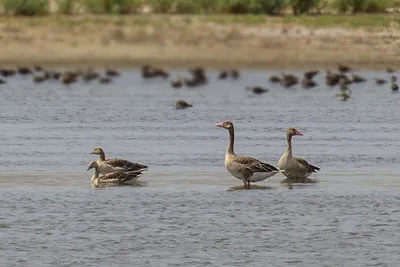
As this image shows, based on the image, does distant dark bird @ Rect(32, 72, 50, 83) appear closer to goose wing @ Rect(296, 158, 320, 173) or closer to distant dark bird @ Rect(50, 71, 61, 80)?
distant dark bird @ Rect(50, 71, 61, 80)

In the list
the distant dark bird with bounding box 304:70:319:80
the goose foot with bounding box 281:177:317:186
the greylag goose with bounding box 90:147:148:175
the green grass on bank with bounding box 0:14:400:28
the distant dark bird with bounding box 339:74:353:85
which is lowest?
the distant dark bird with bounding box 304:70:319:80

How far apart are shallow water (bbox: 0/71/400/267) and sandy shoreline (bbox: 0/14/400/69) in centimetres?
1702

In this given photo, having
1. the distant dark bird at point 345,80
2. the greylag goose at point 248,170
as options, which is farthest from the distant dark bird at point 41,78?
the greylag goose at point 248,170

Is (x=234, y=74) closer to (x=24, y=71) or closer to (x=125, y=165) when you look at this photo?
(x=24, y=71)

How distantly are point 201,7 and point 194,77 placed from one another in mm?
14629

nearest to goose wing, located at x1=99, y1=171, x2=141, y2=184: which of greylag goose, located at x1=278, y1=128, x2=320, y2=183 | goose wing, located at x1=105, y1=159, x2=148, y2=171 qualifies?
goose wing, located at x1=105, y1=159, x2=148, y2=171

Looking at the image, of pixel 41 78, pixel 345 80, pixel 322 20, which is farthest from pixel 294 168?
pixel 322 20

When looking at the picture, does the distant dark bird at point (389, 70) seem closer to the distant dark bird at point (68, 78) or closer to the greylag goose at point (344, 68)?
the greylag goose at point (344, 68)

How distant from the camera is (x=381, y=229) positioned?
15.6 metres

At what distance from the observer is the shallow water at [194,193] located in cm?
1433

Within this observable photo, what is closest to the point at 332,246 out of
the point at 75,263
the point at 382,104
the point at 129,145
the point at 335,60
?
the point at 75,263

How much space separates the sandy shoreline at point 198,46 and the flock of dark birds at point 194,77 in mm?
1279

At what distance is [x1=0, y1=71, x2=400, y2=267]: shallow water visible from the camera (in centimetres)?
1433

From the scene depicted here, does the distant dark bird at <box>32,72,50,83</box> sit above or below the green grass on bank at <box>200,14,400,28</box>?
below
